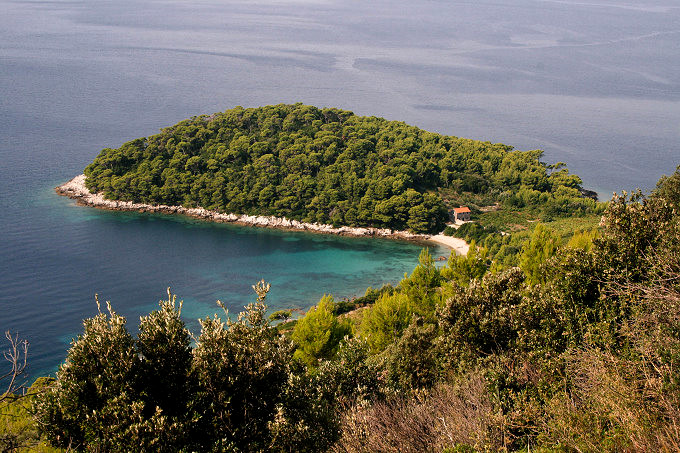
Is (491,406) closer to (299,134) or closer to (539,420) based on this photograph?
(539,420)

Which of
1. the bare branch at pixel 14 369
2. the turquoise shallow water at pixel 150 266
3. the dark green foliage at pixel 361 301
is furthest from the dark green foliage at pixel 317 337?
the turquoise shallow water at pixel 150 266

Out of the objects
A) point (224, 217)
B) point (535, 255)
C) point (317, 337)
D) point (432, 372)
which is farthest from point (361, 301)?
point (224, 217)

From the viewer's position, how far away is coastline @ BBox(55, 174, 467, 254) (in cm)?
6206

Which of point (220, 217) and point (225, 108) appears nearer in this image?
point (220, 217)

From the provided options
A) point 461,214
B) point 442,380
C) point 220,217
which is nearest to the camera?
point 442,380

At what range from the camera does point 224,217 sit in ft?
220

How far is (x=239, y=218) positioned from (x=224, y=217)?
6.58 feet

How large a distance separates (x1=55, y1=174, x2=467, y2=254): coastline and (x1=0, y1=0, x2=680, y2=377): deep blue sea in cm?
185

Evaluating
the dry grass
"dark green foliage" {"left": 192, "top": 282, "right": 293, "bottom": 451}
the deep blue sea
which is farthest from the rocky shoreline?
"dark green foliage" {"left": 192, "top": 282, "right": 293, "bottom": 451}

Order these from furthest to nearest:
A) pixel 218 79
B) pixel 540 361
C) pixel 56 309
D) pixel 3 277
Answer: pixel 218 79 < pixel 3 277 < pixel 56 309 < pixel 540 361

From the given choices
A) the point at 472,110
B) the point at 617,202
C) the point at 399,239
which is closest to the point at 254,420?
the point at 617,202

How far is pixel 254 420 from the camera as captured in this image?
1259 cm

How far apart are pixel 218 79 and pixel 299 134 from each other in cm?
7675

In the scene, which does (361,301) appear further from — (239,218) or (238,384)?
(238,384)
